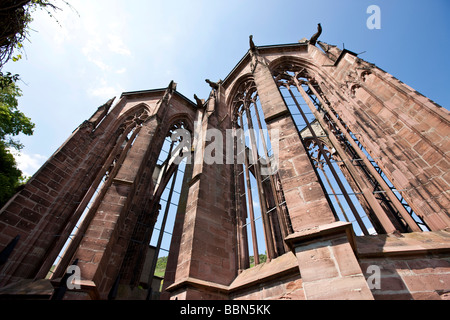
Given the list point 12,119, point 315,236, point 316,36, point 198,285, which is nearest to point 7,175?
point 12,119

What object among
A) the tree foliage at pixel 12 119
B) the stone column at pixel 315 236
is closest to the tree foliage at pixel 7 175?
the tree foliage at pixel 12 119

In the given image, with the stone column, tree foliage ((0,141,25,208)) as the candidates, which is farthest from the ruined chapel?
tree foliage ((0,141,25,208))

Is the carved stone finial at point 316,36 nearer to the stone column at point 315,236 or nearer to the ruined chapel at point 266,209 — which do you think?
the ruined chapel at point 266,209

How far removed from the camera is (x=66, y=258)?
17.4ft

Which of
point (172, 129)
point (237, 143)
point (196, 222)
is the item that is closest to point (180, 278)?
point (196, 222)

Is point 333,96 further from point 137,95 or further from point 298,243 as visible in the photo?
point 137,95

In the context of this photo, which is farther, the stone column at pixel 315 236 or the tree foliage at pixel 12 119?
the tree foliage at pixel 12 119

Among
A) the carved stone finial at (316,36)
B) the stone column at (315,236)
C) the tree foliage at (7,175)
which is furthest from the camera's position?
the carved stone finial at (316,36)

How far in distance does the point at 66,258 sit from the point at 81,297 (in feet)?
8.55

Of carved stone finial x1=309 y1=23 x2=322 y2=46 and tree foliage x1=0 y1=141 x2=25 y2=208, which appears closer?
tree foliage x1=0 y1=141 x2=25 y2=208

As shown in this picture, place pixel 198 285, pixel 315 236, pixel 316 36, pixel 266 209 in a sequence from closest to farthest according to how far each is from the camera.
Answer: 1. pixel 315 236
2. pixel 198 285
3. pixel 266 209
4. pixel 316 36

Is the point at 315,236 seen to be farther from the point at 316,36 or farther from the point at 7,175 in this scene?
the point at 7,175

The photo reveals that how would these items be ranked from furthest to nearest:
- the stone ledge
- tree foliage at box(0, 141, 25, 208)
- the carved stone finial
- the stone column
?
the carved stone finial → tree foliage at box(0, 141, 25, 208) → the stone ledge → the stone column

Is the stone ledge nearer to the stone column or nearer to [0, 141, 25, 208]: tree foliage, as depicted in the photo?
the stone column
